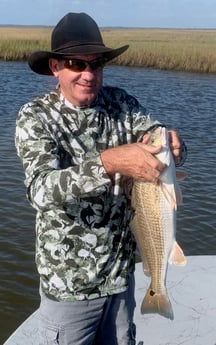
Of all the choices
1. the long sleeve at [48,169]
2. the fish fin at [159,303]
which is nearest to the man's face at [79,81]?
the long sleeve at [48,169]

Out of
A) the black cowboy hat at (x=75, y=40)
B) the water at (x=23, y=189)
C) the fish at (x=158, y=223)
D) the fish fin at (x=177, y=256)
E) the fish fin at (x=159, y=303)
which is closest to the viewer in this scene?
the fish at (x=158, y=223)

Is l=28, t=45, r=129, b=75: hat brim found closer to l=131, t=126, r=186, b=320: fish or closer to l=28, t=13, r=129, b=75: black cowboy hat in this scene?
l=28, t=13, r=129, b=75: black cowboy hat

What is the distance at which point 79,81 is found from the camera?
8.74 ft

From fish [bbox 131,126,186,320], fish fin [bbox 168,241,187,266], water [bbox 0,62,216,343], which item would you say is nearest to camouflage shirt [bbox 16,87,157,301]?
fish [bbox 131,126,186,320]

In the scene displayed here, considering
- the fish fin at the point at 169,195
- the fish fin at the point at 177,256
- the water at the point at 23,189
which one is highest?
the fish fin at the point at 169,195

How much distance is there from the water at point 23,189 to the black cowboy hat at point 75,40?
4068 mm

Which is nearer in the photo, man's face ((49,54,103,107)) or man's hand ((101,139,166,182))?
man's hand ((101,139,166,182))

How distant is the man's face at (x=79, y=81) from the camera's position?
2650mm

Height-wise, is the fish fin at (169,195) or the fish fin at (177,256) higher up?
the fish fin at (169,195)

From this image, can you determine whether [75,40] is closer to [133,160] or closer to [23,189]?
[133,160]

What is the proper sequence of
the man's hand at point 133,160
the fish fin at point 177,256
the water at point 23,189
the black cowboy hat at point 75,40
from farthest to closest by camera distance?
the water at point 23,189 → the fish fin at point 177,256 → the black cowboy hat at point 75,40 → the man's hand at point 133,160

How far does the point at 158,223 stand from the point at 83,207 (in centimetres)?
40

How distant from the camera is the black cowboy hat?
8.66 feet

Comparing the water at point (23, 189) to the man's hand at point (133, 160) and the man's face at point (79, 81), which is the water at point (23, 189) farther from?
the man's hand at point (133, 160)
